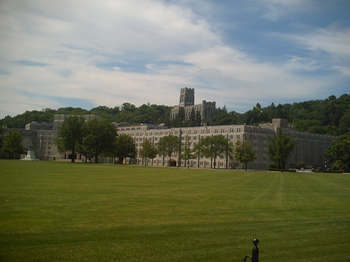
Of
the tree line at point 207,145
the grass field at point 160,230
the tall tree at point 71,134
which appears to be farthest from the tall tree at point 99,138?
the grass field at point 160,230

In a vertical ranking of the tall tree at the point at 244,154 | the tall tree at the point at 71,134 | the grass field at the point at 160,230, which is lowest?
the grass field at the point at 160,230

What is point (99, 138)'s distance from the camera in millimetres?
116625

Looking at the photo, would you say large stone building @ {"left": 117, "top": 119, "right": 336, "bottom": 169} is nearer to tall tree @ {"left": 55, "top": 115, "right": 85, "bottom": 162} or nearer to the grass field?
tall tree @ {"left": 55, "top": 115, "right": 85, "bottom": 162}

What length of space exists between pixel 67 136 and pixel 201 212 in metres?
109

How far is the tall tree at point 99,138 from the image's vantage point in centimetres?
11376

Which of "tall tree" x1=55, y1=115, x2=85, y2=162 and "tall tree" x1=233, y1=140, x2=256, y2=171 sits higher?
"tall tree" x1=55, y1=115, x2=85, y2=162

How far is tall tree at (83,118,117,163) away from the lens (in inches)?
4479

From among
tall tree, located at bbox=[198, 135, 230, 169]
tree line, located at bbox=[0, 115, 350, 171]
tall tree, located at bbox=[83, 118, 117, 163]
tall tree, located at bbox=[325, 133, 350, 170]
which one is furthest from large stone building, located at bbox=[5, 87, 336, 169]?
tall tree, located at bbox=[83, 118, 117, 163]

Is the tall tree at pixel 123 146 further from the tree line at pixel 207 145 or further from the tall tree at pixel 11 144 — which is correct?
the tall tree at pixel 11 144

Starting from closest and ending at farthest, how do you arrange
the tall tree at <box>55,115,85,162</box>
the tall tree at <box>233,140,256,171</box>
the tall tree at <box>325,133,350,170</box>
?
the tall tree at <box>233,140,256,171</box> → the tall tree at <box>325,133,350,170</box> → the tall tree at <box>55,115,85,162</box>

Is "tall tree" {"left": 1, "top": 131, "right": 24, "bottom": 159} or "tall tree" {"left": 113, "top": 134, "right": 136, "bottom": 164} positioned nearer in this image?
"tall tree" {"left": 113, "top": 134, "right": 136, "bottom": 164}

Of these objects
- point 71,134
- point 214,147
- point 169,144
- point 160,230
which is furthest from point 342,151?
point 160,230

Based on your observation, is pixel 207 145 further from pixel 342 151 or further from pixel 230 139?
pixel 342 151

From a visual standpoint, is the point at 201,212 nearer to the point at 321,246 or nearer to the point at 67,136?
the point at 321,246
